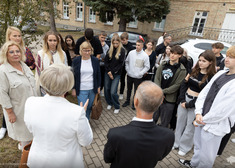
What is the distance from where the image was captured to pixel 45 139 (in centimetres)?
142

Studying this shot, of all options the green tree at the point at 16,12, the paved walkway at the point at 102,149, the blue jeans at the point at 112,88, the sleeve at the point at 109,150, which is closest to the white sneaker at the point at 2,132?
the paved walkway at the point at 102,149

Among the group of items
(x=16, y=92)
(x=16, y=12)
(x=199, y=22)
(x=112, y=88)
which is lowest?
(x=112, y=88)

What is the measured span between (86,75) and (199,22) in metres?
17.2

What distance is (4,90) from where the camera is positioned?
2146 millimetres

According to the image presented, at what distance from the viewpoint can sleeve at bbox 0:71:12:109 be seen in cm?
212

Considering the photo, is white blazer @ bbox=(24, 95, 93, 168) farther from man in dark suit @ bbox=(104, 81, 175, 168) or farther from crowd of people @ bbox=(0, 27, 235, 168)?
man in dark suit @ bbox=(104, 81, 175, 168)

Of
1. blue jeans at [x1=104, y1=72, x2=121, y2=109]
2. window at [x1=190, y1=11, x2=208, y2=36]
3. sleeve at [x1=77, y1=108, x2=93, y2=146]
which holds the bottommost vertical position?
blue jeans at [x1=104, y1=72, x2=121, y2=109]

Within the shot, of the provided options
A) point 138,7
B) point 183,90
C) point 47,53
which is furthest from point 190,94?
point 138,7

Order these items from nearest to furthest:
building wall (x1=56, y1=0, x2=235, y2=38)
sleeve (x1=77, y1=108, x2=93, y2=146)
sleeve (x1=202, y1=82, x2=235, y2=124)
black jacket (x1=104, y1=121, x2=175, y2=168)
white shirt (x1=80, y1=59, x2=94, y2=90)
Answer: black jacket (x1=104, y1=121, x2=175, y2=168) → sleeve (x1=77, y1=108, x2=93, y2=146) → sleeve (x1=202, y1=82, x2=235, y2=124) → white shirt (x1=80, y1=59, x2=94, y2=90) → building wall (x1=56, y1=0, x2=235, y2=38)

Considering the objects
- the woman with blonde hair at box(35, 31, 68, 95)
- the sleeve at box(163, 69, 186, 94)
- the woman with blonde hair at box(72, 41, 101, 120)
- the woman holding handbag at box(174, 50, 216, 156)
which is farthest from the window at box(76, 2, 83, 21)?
the woman holding handbag at box(174, 50, 216, 156)

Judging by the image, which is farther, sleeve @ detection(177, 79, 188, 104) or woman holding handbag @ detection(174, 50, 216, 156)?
sleeve @ detection(177, 79, 188, 104)

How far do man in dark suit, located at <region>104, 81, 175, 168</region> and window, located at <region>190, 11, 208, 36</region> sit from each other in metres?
17.8

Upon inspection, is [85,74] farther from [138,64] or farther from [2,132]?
[2,132]

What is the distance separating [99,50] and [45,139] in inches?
129
